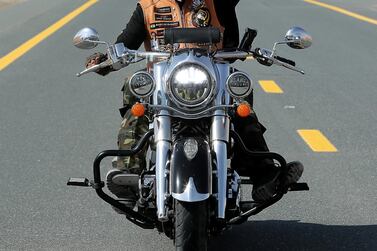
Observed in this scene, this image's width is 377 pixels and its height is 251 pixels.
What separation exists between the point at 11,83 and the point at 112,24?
6.53 meters

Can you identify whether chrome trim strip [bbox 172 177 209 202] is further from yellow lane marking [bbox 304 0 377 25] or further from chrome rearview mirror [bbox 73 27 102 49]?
yellow lane marking [bbox 304 0 377 25]

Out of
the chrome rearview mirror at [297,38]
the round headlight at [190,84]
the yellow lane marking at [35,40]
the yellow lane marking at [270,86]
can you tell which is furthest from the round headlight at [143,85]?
the yellow lane marking at [35,40]

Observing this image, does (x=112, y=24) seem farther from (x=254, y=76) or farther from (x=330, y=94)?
(x=330, y=94)

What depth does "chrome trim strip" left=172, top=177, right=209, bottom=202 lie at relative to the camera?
420 centimetres

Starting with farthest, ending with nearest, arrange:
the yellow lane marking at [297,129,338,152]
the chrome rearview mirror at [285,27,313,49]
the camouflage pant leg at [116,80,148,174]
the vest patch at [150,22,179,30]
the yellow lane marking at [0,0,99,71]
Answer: the yellow lane marking at [0,0,99,71], the yellow lane marking at [297,129,338,152], the vest patch at [150,22,179,30], the camouflage pant leg at [116,80,148,174], the chrome rearview mirror at [285,27,313,49]

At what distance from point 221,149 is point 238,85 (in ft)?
1.07

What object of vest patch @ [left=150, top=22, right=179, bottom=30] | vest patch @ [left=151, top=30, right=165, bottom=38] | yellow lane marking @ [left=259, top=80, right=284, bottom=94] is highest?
vest patch @ [left=150, top=22, right=179, bottom=30]

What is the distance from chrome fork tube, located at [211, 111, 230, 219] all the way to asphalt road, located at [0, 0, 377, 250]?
1114 mm

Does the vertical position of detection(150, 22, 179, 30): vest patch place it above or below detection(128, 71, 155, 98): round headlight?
below

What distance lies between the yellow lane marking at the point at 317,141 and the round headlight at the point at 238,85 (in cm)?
354

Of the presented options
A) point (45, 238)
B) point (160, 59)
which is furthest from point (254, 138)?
point (45, 238)

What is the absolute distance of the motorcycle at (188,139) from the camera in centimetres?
427

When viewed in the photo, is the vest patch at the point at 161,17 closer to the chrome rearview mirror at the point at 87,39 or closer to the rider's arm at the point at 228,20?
the rider's arm at the point at 228,20

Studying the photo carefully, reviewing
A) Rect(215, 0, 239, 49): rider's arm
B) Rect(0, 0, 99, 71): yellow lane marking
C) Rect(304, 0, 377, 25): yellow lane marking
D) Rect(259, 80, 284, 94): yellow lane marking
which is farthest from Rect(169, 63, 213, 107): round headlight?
Rect(304, 0, 377, 25): yellow lane marking
